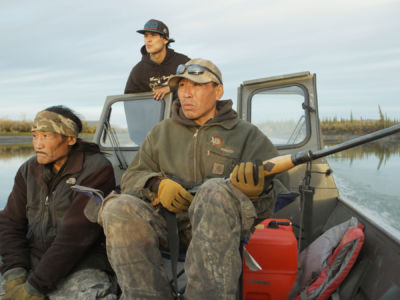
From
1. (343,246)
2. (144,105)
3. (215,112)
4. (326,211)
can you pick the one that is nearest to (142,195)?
(215,112)

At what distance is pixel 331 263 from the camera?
2254 millimetres

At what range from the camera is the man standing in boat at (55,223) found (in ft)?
7.89

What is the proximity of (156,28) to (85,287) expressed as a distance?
289 centimetres

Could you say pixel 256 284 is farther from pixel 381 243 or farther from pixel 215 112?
pixel 215 112

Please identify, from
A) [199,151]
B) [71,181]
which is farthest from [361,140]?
[71,181]

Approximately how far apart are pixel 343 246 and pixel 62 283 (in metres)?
1.88

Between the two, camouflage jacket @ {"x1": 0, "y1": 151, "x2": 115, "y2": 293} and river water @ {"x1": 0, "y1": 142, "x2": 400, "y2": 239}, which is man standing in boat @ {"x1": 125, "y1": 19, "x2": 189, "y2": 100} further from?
river water @ {"x1": 0, "y1": 142, "x2": 400, "y2": 239}

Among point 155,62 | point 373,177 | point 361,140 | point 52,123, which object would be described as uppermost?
point 155,62

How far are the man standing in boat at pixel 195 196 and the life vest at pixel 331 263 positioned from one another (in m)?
0.51

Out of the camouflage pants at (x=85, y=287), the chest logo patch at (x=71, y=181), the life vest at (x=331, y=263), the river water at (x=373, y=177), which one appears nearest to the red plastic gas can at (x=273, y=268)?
the life vest at (x=331, y=263)

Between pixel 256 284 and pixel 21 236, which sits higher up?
pixel 21 236

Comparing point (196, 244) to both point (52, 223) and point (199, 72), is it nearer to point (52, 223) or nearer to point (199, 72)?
point (199, 72)

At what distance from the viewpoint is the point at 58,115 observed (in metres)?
2.73

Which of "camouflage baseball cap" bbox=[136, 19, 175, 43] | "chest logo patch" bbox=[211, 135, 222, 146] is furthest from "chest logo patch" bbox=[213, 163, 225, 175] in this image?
"camouflage baseball cap" bbox=[136, 19, 175, 43]
